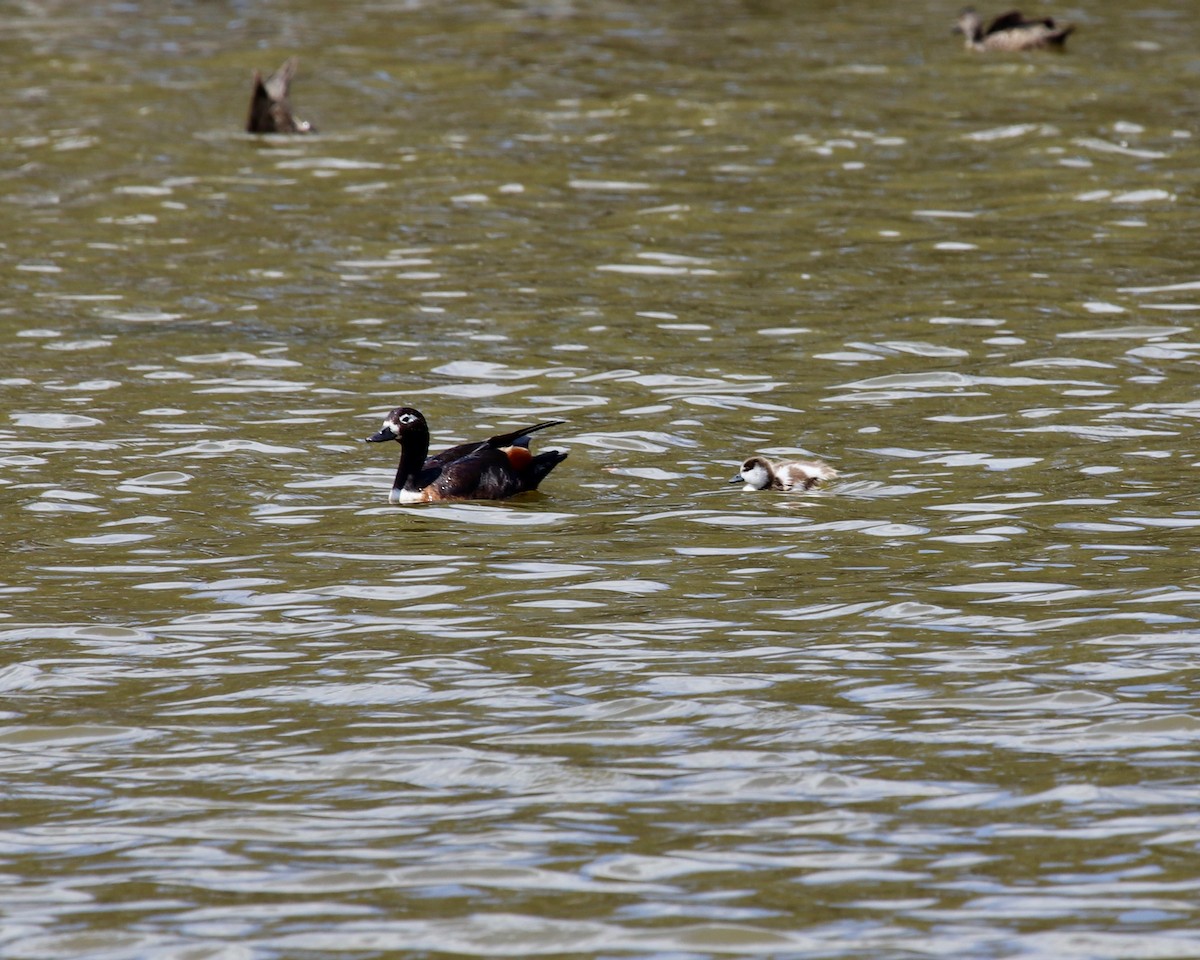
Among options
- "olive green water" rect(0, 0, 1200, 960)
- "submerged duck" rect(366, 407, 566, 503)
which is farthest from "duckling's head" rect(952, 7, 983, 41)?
"submerged duck" rect(366, 407, 566, 503)

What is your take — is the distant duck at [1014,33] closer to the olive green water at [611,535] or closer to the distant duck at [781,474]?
the olive green water at [611,535]

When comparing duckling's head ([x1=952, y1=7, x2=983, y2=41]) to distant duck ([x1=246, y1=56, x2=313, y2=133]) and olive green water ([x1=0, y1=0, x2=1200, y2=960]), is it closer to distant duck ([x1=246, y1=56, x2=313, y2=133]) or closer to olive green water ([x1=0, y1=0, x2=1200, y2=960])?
olive green water ([x1=0, y1=0, x2=1200, y2=960])

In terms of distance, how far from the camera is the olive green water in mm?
6293

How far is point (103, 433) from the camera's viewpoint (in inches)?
512

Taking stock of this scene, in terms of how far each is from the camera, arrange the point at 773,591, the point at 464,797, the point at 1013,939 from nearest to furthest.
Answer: the point at 1013,939
the point at 464,797
the point at 773,591

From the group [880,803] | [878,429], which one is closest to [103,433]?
[878,429]

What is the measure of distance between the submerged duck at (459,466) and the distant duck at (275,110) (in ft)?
41.2

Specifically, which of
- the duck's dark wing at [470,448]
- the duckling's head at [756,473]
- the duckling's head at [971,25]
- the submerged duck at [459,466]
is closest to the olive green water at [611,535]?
the duckling's head at [756,473]

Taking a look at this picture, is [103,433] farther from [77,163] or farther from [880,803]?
[77,163]

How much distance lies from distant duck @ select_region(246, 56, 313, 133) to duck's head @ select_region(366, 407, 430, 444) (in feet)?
40.9

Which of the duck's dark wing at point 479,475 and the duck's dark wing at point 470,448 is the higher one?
the duck's dark wing at point 470,448

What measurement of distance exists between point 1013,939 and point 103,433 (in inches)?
344

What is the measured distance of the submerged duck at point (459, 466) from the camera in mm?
11500

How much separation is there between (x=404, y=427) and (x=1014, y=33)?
1820cm
